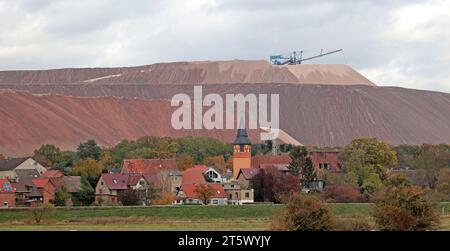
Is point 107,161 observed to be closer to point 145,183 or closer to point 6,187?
point 145,183

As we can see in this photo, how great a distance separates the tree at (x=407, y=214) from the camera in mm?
32500

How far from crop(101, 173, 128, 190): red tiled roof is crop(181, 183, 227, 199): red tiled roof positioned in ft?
14.6

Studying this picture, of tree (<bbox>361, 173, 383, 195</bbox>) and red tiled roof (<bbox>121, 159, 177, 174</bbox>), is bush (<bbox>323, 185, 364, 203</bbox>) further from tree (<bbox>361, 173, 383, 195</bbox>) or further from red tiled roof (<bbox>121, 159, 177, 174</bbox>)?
red tiled roof (<bbox>121, 159, 177, 174</bbox>)

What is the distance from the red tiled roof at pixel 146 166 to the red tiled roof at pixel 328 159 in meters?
12.5

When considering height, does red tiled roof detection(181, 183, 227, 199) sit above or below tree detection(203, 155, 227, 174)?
Result: below

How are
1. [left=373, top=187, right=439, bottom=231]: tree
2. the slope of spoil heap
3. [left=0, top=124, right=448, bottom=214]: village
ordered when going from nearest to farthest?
[left=373, top=187, right=439, bottom=231]: tree
[left=0, top=124, right=448, bottom=214]: village
the slope of spoil heap

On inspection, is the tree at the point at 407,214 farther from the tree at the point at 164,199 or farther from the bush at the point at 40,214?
the tree at the point at 164,199

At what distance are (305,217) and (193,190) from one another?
164 feet

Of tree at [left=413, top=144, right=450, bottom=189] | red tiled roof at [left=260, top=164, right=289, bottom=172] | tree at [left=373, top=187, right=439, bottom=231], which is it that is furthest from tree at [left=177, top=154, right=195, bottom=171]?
tree at [left=373, top=187, right=439, bottom=231]

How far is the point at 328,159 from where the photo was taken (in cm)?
9650

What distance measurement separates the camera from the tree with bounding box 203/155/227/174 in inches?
4068

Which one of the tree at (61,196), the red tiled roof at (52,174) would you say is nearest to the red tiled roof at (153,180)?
the red tiled roof at (52,174)

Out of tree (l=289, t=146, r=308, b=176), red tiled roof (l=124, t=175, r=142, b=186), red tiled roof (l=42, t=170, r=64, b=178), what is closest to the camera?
red tiled roof (l=124, t=175, r=142, b=186)
